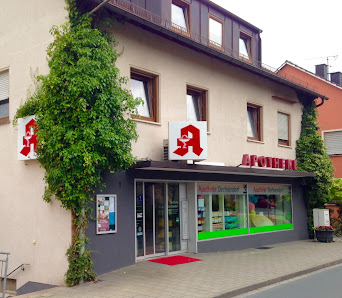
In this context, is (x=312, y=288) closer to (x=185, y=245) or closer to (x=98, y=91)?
(x=185, y=245)

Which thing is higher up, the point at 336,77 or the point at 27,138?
the point at 336,77

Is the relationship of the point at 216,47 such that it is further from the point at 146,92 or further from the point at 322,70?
the point at 322,70

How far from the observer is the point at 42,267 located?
10641 millimetres

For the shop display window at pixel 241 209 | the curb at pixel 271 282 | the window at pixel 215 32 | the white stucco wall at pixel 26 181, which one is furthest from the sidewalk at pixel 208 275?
the window at pixel 215 32

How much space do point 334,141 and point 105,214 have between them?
17596mm

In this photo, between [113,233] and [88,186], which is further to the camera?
[113,233]

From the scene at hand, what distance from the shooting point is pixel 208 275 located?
1039 centimetres

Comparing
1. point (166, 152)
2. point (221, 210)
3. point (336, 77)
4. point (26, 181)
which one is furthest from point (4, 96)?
point (336, 77)

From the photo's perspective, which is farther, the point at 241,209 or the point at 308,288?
the point at 241,209

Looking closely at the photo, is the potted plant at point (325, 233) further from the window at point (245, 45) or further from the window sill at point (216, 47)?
the window sill at point (216, 47)

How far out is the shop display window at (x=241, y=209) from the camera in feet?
46.5

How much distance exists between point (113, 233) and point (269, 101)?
908 cm

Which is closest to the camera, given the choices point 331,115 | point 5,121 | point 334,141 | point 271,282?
point 271,282

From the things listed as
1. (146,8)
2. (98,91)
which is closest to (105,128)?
(98,91)
